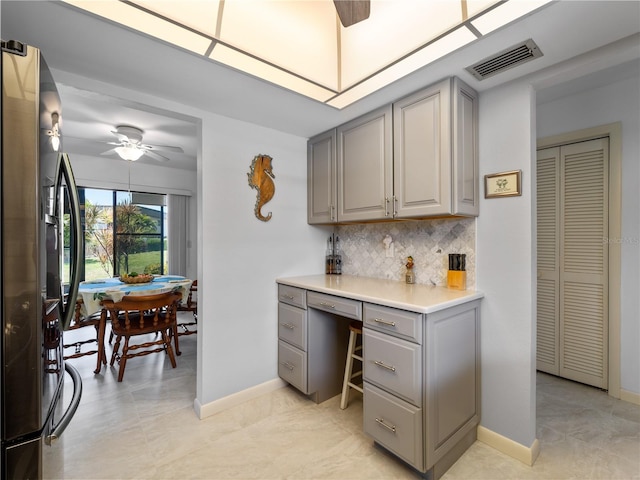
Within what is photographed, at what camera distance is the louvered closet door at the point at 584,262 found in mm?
2365

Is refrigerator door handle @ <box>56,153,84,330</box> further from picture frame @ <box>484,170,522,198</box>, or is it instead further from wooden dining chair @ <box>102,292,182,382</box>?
picture frame @ <box>484,170,522,198</box>

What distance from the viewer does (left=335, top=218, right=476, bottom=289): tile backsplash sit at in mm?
2029

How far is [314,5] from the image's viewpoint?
5.86 ft

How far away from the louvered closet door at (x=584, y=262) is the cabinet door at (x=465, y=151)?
1.27 m

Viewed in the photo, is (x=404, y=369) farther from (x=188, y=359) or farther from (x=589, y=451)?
(x=188, y=359)

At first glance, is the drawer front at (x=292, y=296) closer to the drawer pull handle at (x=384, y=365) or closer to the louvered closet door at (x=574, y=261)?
the drawer pull handle at (x=384, y=365)

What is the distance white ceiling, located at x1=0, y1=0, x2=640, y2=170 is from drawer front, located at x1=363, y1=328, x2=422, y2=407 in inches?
59.4

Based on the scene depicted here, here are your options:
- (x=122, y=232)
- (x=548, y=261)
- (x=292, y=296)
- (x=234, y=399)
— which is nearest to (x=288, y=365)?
(x=234, y=399)

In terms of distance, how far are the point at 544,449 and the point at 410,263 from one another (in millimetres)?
Result: 1350

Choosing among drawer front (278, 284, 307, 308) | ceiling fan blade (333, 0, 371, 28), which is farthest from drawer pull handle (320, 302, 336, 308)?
ceiling fan blade (333, 0, 371, 28)

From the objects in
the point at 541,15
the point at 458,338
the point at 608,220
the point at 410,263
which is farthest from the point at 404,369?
the point at 608,220

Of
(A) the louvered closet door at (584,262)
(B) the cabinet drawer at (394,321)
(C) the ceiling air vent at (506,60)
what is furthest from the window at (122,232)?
(A) the louvered closet door at (584,262)

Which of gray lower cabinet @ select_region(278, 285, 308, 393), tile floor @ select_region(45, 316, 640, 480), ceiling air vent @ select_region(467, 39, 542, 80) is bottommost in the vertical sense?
tile floor @ select_region(45, 316, 640, 480)

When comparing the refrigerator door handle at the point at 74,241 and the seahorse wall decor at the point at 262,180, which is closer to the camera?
the refrigerator door handle at the point at 74,241
